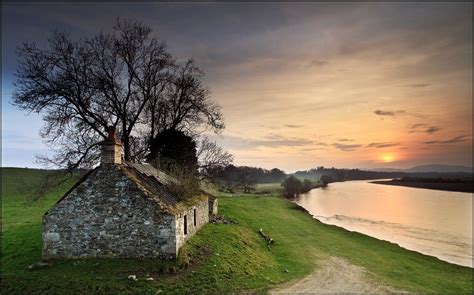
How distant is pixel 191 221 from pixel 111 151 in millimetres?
6133

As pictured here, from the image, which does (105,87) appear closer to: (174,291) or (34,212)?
(34,212)

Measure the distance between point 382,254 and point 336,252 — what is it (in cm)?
400

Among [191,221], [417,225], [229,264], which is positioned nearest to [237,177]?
[417,225]

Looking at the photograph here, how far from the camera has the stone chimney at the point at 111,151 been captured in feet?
60.7

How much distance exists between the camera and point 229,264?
18.6 metres

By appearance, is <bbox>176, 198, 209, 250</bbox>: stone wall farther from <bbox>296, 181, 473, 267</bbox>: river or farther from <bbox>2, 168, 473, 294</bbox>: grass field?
<bbox>296, 181, 473, 267</bbox>: river

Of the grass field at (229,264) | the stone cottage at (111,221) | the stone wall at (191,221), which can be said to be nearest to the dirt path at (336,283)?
the grass field at (229,264)

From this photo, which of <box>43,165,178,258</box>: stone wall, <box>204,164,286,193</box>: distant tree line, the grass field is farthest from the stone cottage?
<box>204,164,286,193</box>: distant tree line

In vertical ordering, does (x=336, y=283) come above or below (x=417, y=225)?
above

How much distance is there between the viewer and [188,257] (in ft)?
58.3

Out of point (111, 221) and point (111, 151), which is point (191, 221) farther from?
point (111, 151)

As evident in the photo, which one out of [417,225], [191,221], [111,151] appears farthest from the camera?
[417,225]

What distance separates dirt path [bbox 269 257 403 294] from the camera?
57.0 ft

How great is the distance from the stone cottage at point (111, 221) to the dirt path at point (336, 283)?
5.86 meters
